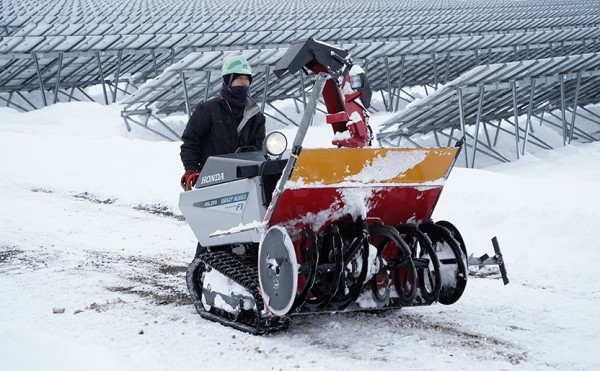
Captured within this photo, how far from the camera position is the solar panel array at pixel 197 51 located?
22078 millimetres

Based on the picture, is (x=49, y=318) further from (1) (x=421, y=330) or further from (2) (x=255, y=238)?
(1) (x=421, y=330)

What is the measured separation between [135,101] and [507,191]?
1336cm

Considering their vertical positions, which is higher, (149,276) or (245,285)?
(245,285)

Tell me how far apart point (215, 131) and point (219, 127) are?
0.14 ft

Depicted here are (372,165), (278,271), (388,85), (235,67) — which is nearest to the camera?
(278,271)

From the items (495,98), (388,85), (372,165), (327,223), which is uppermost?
(388,85)

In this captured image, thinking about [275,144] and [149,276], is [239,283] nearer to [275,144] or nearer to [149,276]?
[275,144]

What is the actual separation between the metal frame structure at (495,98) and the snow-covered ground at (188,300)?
255 inches

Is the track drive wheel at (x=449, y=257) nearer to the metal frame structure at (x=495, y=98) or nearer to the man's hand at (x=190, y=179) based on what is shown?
the man's hand at (x=190, y=179)

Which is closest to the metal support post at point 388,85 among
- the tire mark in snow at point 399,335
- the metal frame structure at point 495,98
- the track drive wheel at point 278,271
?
the metal frame structure at point 495,98

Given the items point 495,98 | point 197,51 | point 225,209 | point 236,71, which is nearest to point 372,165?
point 225,209

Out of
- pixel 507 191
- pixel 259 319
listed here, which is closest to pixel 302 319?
pixel 259 319

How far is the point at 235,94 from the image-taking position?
6141mm

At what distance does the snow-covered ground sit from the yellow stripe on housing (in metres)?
1.04
